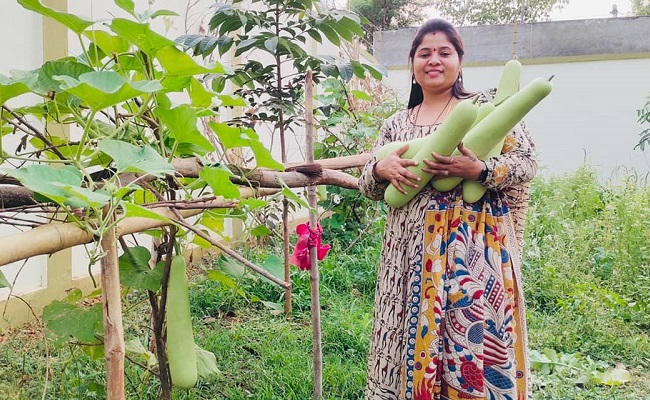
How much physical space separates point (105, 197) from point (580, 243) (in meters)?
3.51

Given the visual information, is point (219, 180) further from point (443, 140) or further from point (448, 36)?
point (448, 36)

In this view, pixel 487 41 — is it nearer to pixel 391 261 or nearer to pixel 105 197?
pixel 391 261

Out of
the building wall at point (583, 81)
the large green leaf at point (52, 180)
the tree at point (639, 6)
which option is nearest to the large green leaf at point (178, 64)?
the large green leaf at point (52, 180)

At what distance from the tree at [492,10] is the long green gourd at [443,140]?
14.3m

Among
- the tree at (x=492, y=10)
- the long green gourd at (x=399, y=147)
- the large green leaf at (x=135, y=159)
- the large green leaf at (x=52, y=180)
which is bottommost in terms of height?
the large green leaf at (x=52, y=180)

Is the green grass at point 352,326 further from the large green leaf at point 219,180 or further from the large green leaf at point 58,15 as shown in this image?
the large green leaf at point 58,15

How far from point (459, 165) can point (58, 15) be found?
822 mm

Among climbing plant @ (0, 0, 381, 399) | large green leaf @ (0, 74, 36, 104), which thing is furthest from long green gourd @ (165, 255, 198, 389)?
large green leaf @ (0, 74, 36, 104)

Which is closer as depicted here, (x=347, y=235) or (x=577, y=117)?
(x=347, y=235)

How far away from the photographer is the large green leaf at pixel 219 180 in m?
0.85

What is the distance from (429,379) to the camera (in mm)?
1287

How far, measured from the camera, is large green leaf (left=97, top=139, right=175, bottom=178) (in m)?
0.65

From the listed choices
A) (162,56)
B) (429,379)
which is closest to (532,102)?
(429,379)

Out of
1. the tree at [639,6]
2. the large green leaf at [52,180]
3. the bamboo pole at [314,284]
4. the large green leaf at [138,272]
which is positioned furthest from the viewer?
the tree at [639,6]
